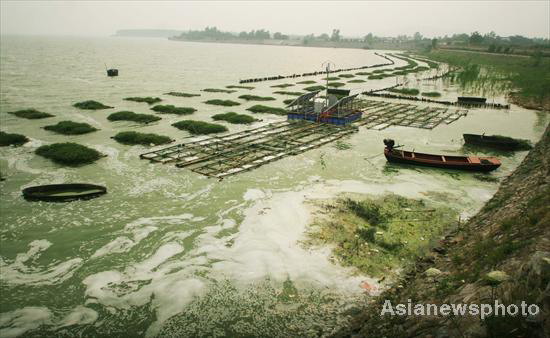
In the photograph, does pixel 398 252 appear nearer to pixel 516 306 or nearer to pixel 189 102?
pixel 516 306

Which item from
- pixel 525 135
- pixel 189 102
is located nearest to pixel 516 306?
pixel 525 135

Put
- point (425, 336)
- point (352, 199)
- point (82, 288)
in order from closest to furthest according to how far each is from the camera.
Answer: point (425, 336) → point (82, 288) → point (352, 199)

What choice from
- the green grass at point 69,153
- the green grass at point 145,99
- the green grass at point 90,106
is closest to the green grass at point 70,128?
the green grass at point 69,153

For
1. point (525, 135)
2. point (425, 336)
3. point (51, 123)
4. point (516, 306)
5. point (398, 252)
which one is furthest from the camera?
point (51, 123)

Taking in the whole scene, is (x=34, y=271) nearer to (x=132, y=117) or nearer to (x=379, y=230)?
(x=379, y=230)

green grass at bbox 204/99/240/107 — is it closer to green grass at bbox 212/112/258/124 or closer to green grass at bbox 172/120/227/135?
green grass at bbox 212/112/258/124

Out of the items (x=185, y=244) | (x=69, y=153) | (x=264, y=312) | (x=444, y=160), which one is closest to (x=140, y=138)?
(x=69, y=153)
